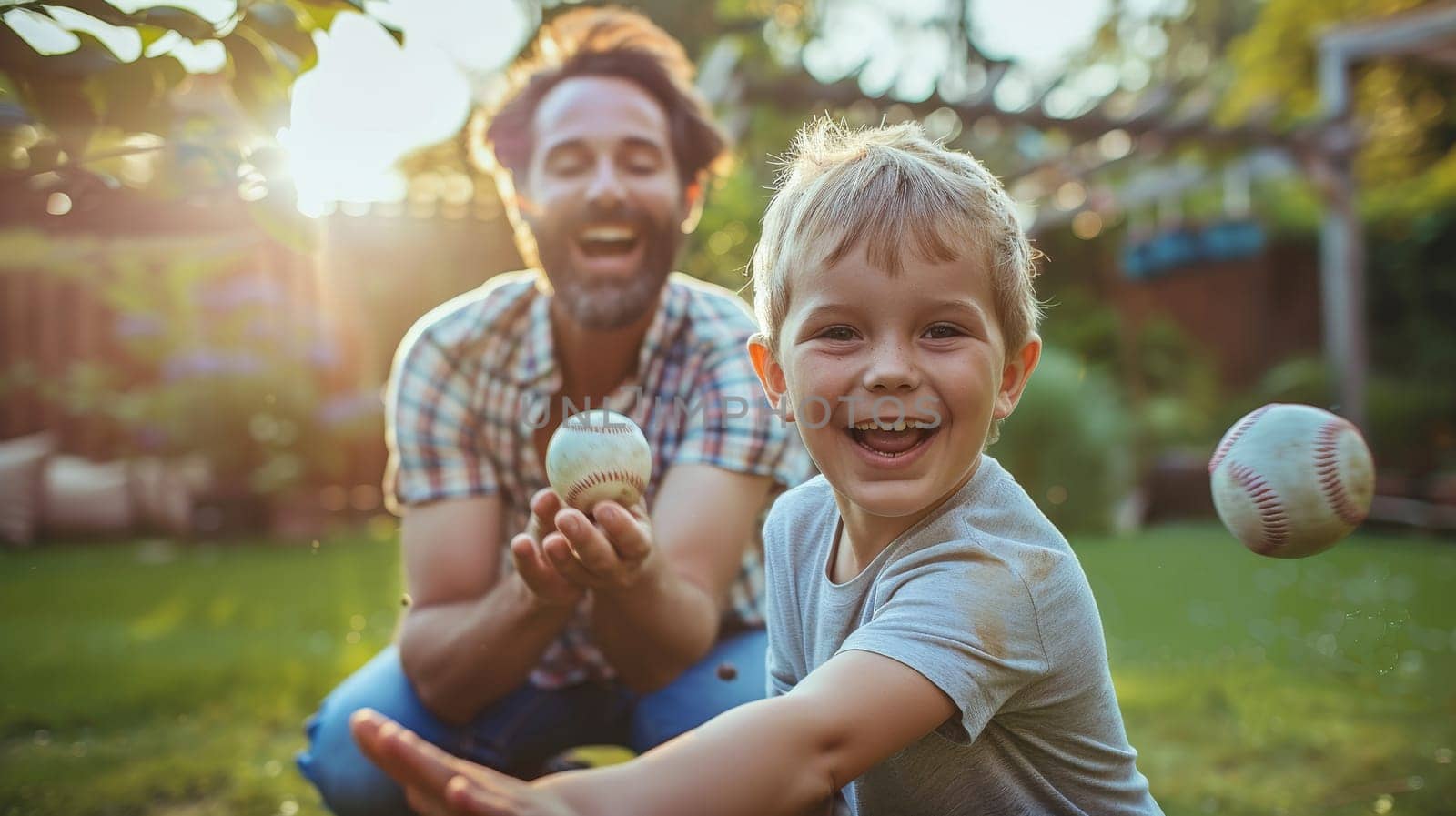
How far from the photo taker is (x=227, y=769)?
3.46m

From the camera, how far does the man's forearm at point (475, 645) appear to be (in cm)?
205

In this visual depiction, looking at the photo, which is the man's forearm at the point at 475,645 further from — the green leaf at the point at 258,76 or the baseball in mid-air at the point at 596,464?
the green leaf at the point at 258,76

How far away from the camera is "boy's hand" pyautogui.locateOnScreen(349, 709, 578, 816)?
40.3 inches

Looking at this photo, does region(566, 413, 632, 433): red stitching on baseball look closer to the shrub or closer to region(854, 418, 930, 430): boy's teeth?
region(854, 418, 930, 430): boy's teeth

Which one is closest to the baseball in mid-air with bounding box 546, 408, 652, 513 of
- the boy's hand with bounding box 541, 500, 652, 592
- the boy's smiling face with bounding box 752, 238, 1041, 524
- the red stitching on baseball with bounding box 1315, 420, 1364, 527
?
the boy's hand with bounding box 541, 500, 652, 592

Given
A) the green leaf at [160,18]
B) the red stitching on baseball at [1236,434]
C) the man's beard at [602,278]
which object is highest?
the green leaf at [160,18]

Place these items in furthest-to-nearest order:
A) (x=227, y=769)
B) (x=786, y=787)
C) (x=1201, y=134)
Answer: (x=1201, y=134)
(x=227, y=769)
(x=786, y=787)

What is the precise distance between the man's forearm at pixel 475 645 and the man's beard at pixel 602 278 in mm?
608

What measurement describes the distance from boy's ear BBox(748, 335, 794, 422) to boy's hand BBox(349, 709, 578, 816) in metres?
0.77

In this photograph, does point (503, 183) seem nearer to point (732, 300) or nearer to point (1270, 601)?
point (732, 300)

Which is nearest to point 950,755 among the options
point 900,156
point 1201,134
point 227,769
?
point 900,156

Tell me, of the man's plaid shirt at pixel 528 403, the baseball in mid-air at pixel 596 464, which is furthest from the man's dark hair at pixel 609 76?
the baseball in mid-air at pixel 596 464

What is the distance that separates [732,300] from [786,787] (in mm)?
1648

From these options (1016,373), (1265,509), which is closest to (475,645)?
(1016,373)
